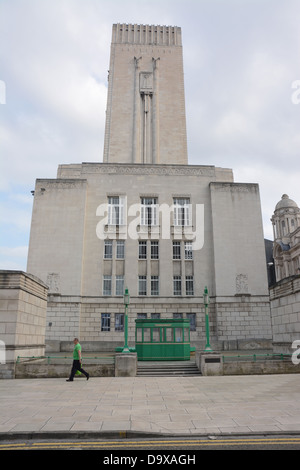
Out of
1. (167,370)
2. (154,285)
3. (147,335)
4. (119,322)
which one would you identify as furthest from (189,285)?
(167,370)

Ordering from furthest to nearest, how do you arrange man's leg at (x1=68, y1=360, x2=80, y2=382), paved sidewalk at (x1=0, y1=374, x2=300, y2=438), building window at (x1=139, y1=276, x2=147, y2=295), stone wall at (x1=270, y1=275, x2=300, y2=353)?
building window at (x1=139, y1=276, x2=147, y2=295), stone wall at (x1=270, y1=275, x2=300, y2=353), man's leg at (x1=68, y1=360, x2=80, y2=382), paved sidewalk at (x1=0, y1=374, x2=300, y2=438)

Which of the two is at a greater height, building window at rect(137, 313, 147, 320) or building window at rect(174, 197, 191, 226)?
building window at rect(174, 197, 191, 226)

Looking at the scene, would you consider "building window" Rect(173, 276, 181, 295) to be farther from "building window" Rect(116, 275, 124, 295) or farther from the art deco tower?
the art deco tower

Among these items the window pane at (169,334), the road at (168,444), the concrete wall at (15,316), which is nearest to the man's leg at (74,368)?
the concrete wall at (15,316)

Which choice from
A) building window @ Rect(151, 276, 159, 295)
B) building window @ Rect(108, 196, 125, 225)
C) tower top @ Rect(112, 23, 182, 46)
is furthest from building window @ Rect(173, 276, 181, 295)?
tower top @ Rect(112, 23, 182, 46)

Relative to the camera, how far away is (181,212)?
33.1 m

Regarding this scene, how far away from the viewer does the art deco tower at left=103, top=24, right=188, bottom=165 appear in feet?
139

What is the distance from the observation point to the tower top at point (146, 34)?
156 ft

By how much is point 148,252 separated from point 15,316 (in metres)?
18.0

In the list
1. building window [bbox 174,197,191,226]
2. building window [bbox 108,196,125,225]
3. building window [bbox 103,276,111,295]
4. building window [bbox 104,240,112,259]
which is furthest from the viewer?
building window [bbox 174,197,191,226]

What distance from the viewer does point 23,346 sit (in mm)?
15445

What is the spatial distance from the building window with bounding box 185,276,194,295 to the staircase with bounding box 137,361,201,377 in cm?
1393

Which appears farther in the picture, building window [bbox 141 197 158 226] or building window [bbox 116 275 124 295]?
building window [bbox 141 197 158 226]
